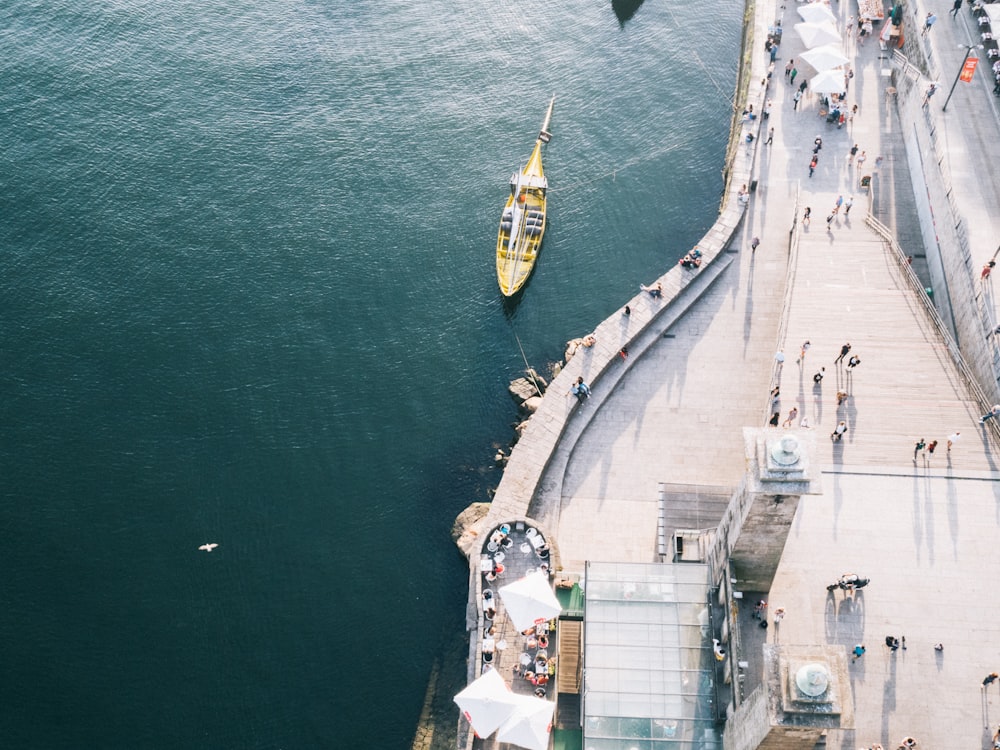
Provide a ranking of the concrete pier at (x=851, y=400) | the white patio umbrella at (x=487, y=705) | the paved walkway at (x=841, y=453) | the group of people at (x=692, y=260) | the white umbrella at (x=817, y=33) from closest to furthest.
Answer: the paved walkway at (x=841, y=453) < the white patio umbrella at (x=487, y=705) < the concrete pier at (x=851, y=400) < the group of people at (x=692, y=260) < the white umbrella at (x=817, y=33)

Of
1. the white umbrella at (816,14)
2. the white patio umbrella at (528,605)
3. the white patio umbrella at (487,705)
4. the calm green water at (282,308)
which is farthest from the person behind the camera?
the white umbrella at (816,14)

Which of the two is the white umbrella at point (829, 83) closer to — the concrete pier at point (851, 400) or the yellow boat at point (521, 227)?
the concrete pier at point (851, 400)

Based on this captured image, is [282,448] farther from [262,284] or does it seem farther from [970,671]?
[970,671]

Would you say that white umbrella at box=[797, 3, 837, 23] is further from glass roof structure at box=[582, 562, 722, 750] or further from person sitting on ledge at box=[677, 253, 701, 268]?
glass roof structure at box=[582, 562, 722, 750]

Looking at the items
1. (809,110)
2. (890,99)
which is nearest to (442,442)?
(809,110)

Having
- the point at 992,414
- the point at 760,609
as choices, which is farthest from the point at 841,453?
the point at 760,609

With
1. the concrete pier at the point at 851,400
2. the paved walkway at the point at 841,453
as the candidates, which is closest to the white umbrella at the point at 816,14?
the concrete pier at the point at 851,400

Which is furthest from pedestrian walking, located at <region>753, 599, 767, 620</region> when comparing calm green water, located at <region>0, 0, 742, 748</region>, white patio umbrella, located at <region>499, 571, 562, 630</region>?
calm green water, located at <region>0, 0, 742, 748</region>
